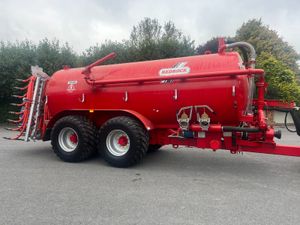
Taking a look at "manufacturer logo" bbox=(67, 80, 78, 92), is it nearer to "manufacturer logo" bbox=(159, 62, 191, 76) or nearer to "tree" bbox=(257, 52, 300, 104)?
"manufacturer logo" bbox=(159, 62, 191, 76)

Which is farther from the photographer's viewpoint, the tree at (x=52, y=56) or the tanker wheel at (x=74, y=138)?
the tree at (x=52, y=56)

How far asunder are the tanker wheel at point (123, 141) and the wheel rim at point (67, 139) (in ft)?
2.78

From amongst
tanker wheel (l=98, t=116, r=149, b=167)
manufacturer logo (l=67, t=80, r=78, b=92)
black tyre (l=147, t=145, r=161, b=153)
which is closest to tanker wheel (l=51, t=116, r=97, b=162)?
tanker wheel (l=98, t=116, r=149, b=167)

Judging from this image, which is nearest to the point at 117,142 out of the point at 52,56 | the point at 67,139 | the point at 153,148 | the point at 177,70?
the point at 67,139

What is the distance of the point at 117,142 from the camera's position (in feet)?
21.6

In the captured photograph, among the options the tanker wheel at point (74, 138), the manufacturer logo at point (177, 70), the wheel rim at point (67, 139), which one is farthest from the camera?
the wheel rim at point (67, 139)

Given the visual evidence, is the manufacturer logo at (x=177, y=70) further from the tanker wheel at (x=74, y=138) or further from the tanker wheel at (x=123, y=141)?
the tanker wheel at (x=74, y=138)

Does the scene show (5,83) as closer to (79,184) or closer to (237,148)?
(79,184)

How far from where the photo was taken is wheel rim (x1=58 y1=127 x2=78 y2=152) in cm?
700

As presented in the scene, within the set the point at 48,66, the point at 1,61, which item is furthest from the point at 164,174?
the point at 1,61

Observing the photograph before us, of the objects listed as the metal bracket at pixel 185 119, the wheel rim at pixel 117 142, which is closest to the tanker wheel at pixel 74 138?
the wheel rim at pixel 117 142

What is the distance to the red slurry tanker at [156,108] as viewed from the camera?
18.9 feet

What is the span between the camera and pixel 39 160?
7039 millimetres

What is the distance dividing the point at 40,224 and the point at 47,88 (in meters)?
4.60
